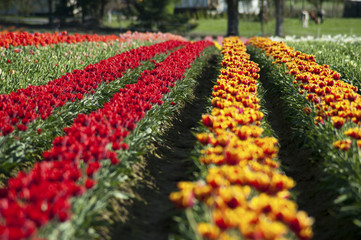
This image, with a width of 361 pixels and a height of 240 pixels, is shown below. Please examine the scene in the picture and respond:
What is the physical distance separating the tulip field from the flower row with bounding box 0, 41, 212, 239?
12 mm

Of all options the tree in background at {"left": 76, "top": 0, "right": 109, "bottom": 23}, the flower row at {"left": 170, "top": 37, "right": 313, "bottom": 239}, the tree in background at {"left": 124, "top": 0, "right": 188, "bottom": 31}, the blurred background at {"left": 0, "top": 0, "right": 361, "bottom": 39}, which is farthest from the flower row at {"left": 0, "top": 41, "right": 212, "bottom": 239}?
the tree in background at {"left": 76, "top": 0, "right": 109, "bottom": 23}

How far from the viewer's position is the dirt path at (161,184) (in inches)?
178

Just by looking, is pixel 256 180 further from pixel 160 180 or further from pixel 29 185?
pixel 160 180

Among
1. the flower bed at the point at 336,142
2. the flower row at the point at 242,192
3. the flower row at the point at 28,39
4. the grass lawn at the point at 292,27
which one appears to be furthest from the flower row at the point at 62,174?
the grass lawn at the point at 292,27

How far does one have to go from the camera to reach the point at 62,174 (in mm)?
3463

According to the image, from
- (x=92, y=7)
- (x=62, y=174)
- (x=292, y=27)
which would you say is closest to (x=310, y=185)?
(x=62, y=174)

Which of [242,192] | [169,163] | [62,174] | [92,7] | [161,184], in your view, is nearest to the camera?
[242,192]

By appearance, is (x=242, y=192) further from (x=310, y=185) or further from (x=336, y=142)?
(x=310, y=185)

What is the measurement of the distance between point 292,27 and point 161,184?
52.7 meters

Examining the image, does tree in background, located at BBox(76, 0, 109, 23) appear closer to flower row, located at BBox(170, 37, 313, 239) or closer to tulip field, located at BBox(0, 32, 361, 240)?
tulip field, located at BBox(0, 32, 361, 240)

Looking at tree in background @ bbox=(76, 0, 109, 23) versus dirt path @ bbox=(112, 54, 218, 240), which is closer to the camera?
dirt path @ bbox=(112, 54, 218, 240)

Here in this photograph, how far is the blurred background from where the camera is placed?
135 ft

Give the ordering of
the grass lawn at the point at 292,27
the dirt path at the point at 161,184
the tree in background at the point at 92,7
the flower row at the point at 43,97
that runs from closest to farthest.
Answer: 1. the dirt path at the point at 161,184
2. the flower row at the point at 43,97
3. the tree in background at the point at 92,7
4. the grass lawn at the point at 292,27

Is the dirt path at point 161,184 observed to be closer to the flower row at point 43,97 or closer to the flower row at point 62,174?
the flower row at point 62,174
